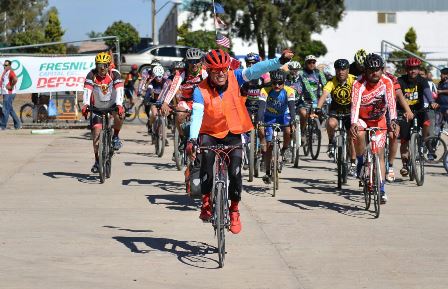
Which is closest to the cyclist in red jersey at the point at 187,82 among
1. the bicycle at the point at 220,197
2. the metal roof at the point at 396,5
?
the bicycle at the point at 220,197

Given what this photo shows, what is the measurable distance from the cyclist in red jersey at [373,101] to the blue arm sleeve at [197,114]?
345 centimetres

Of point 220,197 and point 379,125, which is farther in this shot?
point 379,125

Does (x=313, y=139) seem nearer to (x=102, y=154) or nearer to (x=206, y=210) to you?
(x=102, y=154)

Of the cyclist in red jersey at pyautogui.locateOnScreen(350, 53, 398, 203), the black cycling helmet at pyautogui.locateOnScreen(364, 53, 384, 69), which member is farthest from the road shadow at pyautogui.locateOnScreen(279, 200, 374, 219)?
the black cycling helmet at pyautogui.locateOnScreen(364, 53, 384, 69)

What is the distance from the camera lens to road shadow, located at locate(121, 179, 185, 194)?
15.1 meters

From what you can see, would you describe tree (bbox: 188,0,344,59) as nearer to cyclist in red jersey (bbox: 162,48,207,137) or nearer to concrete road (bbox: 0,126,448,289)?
concrete road (bbox: 0,126,448,289)

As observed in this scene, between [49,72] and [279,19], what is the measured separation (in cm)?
3800

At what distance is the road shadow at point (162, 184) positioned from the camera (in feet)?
49.4

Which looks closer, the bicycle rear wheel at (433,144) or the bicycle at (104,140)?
the bicycle at (104,140)

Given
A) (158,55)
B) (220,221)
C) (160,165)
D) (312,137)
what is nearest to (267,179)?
(160,165)

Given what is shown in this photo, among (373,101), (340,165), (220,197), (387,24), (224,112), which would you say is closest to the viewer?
(220,197)

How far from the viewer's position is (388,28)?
88.3 meters

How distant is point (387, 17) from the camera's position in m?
88.8

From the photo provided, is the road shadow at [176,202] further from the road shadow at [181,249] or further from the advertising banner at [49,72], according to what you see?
the advertising banner at [49,72]
